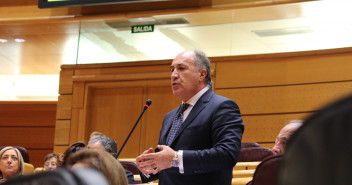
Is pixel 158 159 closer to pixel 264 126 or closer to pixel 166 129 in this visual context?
pixel 166 129

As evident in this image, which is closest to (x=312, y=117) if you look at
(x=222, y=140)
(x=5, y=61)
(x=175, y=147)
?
(x=222, y=140)

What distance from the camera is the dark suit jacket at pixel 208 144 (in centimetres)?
179

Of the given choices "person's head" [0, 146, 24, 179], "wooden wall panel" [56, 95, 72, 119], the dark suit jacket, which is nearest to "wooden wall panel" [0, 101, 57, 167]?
"wooden wall panel" [56, 95, 72, 119]

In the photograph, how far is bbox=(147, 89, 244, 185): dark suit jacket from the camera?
179cm

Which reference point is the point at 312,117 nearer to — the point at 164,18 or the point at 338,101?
Answer: the point at 338,101

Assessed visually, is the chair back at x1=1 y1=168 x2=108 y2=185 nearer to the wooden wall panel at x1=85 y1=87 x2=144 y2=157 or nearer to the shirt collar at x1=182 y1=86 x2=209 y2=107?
the shirt collar at x1=182 y1=86 x2=209 y2=107

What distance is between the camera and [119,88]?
652cm

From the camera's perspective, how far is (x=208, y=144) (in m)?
1.93

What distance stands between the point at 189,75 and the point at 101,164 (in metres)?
1.10

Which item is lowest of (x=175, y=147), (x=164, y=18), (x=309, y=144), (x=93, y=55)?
(x=175, y=147)

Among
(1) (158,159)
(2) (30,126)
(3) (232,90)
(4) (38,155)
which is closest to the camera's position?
(1) (158,159)

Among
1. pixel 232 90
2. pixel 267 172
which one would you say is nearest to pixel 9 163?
pixel 232 90

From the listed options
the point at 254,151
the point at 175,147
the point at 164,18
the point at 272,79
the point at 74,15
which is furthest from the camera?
the point at 74,15

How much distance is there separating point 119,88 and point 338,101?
624cm
